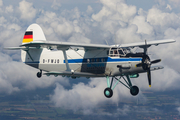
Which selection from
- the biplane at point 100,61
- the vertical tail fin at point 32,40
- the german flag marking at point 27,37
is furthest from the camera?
the german flag marking at point 27,37

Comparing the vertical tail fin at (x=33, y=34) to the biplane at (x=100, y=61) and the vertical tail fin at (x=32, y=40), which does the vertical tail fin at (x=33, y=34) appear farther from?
the biplane at (x=100, y=61)

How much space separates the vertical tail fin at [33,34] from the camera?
3478 cm

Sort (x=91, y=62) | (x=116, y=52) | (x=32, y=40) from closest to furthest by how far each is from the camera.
A: 1. (x=116, y=52)
2. (x=91, y=62)
3. (x=32, y=40)

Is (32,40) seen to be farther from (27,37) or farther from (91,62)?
(91,62)

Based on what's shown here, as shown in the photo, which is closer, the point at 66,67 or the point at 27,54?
the point at 66,67

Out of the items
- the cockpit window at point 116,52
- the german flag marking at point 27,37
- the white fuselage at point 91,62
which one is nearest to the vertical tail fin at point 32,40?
the german flag marking at point 27,37

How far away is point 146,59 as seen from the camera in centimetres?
2439

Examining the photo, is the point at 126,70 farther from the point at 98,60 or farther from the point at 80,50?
the point at 80,50

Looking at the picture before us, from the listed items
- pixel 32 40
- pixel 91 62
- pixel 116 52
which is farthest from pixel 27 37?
pixel 116 52

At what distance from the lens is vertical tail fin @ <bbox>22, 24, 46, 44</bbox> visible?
34.8 m

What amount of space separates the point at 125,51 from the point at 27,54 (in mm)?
14120

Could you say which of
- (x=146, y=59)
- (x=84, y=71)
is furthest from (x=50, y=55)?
(x=146, y=59)

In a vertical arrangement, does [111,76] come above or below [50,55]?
below

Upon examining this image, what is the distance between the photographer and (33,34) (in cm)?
3503
